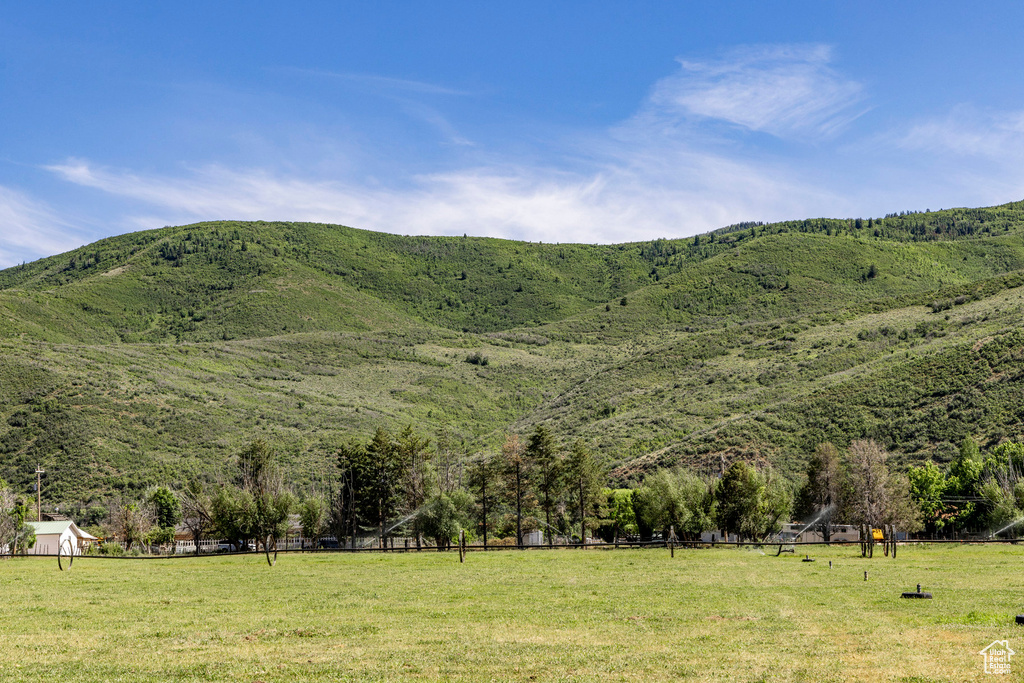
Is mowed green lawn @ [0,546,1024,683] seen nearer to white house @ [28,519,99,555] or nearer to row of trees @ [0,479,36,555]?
row of trees @ [0,479,36,555]

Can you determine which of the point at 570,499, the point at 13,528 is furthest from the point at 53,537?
the point at 570,499

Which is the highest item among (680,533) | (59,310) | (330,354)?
(59,310)

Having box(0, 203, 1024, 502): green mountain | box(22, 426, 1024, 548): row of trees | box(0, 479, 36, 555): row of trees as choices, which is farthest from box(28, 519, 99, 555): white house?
box(0, 203, 1024, 502): green mountain

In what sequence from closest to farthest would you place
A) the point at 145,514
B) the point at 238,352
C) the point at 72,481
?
the point at 145,514
the point at 72,481
the point at 238,352

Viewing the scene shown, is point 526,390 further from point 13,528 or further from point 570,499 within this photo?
point 13,528

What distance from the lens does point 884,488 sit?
200 ft

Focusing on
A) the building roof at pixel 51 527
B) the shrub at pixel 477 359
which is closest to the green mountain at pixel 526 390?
the shrub at pixel 477 359

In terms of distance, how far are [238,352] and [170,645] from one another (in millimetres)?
162053

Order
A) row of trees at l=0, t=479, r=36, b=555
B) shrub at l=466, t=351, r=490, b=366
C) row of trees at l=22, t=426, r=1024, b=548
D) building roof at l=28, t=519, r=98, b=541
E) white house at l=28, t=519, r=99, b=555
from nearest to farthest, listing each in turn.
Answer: row of trees at l=0, t=479, r=36, b=555, row of trees at l=22, t=426, r=1024, b=548, white house at l=28, t=519, r=99, b=555, building roof at l=28, t=519, r=98, b=541, shrub at l=466, t=351, r=490, b=366

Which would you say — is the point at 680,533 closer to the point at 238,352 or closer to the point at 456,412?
the point at 456,412

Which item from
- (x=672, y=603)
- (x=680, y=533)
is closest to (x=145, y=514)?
(x=680, y=533)

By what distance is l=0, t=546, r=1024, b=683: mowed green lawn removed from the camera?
A: 14.6 metres

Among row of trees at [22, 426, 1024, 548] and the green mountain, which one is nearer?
row of trees at [22, 426, 1024, 548]

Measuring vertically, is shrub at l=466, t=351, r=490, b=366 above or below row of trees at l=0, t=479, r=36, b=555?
above
